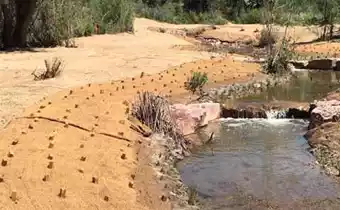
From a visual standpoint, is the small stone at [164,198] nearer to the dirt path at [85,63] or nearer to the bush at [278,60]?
the dirt path at [85,63]

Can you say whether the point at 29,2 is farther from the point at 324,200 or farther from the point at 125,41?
the point at 324,200

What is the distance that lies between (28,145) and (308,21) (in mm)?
27656

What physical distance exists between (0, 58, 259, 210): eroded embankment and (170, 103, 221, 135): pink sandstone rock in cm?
101

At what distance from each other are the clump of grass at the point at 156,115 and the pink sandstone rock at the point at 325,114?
3.04 m

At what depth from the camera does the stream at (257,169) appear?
28.8ft

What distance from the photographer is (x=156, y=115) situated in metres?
11.6

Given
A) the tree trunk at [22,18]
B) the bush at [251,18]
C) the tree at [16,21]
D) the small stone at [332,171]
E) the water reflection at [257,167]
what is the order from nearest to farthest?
the water reflection at [257,167]
the small stone at [332,171]
the tree trunk at [22,18]
the tree at [16,21]
the bush at [251,18]

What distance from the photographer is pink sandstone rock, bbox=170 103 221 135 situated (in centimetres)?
1246

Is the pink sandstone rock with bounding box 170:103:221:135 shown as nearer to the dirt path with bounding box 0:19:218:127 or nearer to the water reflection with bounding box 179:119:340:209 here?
the water reflection with bounding box 179:119:340:209

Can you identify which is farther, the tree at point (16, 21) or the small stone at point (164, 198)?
the tree at point (16, 21)

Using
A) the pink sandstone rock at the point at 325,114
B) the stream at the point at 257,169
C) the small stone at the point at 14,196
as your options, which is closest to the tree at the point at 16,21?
the stream at the point at 257,169

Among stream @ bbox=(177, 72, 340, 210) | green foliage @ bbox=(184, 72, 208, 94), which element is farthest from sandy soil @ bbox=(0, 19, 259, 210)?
stream @ bbox=(177, 72, 340, 210)

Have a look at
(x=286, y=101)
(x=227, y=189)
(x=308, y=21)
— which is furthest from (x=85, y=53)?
(x=308, y=21)

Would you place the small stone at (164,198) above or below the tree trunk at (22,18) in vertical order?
below
